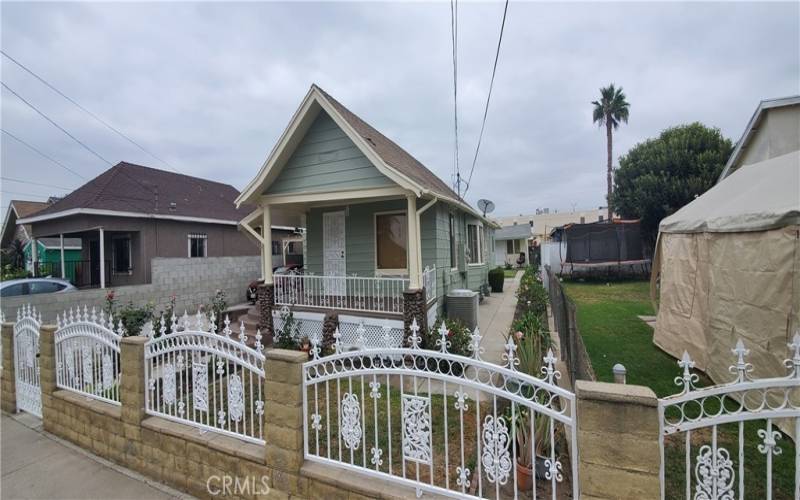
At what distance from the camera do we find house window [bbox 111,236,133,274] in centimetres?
1308

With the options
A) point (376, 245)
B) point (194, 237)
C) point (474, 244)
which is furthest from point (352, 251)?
point (194, 237)

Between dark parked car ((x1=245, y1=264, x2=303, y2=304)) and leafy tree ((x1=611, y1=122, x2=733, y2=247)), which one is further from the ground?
leafy tree ((x1=611, y1=122, x2=733, y2=247))

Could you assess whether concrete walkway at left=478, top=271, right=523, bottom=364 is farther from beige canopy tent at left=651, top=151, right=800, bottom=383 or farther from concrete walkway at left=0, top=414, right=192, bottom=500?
concrete walkway at left=0, top=414, right=192, bottom=500

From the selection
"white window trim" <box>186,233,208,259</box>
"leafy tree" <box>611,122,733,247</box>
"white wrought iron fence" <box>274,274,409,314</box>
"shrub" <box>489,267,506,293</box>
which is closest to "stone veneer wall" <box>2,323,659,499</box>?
"white wrought iron fence" <box>274,274,409,314</box>

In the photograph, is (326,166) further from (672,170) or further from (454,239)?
(672,170)

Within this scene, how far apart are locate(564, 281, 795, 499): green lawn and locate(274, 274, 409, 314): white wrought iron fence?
4.28 m

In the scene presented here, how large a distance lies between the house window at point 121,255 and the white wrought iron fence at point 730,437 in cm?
1639

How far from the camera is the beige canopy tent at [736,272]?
3.94 meters

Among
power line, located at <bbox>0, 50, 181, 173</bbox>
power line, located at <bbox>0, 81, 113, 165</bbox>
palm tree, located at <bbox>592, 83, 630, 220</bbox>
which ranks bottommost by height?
power line, located at <bbox>0, 81, 113, 165</bbox>

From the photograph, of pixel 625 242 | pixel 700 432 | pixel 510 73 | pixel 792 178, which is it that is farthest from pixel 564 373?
pixel 625 242

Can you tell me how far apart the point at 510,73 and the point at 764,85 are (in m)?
10.9

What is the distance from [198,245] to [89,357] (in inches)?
455

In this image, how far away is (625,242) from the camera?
58.4 ft

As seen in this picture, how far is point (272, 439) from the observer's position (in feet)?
9.23
